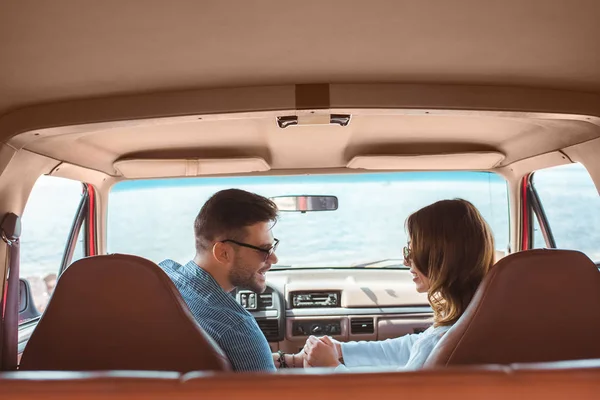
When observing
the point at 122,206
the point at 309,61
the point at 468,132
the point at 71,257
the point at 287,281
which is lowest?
the point at 287,281

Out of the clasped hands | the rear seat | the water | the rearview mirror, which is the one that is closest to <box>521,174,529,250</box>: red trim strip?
the water

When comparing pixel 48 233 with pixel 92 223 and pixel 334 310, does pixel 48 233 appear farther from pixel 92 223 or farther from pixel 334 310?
pixel 334 310

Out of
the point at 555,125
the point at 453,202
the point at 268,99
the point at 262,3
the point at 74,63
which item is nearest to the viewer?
the point at 262,3

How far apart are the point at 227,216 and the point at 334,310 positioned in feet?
6.06

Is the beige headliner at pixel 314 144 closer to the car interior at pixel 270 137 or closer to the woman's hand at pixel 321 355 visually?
the car interior at pixel 270 137

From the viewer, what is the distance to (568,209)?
415cm

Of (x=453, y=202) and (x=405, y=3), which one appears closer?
(x=405, y=3)

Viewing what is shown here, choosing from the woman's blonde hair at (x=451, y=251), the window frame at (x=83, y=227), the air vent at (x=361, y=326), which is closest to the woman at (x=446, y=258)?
the woman's blonde hair at (x=451, y=251)

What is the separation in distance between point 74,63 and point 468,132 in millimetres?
2415

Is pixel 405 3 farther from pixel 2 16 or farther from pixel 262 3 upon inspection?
pixel 2 16

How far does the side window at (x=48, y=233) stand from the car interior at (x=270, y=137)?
0.06 feet

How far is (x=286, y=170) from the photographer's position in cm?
416

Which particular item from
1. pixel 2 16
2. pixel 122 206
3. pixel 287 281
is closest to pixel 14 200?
pixel 2 16

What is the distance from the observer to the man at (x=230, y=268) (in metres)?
2.32
